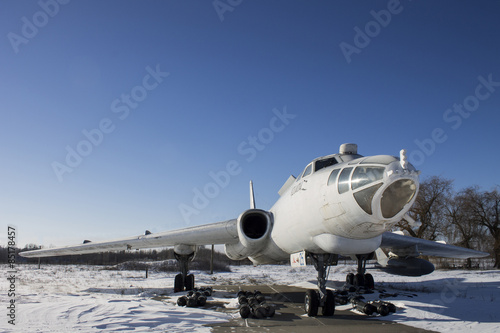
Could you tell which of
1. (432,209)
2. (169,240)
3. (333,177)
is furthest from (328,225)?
(432,209)

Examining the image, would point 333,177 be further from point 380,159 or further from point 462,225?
point 462,225

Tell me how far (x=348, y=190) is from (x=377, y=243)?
72.9 inches

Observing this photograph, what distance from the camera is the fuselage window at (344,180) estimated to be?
215 inches

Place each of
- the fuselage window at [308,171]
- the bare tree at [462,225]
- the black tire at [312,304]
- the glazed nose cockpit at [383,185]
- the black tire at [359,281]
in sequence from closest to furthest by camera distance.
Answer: the glazed nose cockpit at [383,185] → the black tire at [312,304] → the fuselage window at [308,171] → the black tire at [359,281] → the bare tree at [462,225]

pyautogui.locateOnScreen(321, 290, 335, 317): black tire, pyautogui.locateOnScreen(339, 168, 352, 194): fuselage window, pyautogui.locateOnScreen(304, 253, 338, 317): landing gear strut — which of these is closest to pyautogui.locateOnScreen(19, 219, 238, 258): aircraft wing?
pyautogui.locateOnScreen(304, 253, 338, 317): landing gear strut

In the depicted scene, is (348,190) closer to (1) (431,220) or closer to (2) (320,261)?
(2) (320,261)

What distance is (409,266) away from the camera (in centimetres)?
1189

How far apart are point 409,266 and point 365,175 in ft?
28.2

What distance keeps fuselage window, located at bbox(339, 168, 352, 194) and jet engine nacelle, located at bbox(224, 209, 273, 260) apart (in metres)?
3.72

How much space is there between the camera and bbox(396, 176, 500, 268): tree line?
103 feet

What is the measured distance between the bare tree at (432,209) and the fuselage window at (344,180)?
1153 inches

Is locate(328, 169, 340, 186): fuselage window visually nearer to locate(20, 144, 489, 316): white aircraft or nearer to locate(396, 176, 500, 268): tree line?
locate(20, 144, 489, 316): white aircraft

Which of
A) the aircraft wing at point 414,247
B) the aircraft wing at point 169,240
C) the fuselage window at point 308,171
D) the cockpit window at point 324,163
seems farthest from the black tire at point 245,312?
the aircraft wing at point 414,247

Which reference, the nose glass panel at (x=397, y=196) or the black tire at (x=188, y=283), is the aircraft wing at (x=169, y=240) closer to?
the black tire at (x=188, y=283)
